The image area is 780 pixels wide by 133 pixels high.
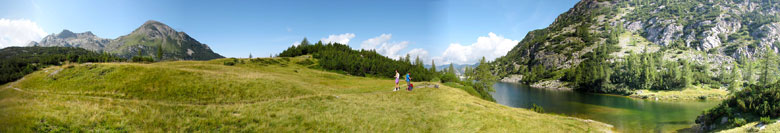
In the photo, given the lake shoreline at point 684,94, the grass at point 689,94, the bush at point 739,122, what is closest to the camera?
the bush at point 739,122

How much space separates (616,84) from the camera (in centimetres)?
10969

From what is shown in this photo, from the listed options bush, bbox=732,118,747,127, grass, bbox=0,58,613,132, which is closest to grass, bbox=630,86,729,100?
bush, bbox=732,118,747,127

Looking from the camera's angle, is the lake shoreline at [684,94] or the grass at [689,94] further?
the grass at [689,94]

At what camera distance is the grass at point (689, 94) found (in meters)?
82.2

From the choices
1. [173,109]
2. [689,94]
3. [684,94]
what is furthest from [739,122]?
[684,94]

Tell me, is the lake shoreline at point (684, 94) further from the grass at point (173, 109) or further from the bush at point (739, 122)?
the grass at point (173, 109)

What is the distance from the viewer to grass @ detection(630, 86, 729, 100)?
8218 cm

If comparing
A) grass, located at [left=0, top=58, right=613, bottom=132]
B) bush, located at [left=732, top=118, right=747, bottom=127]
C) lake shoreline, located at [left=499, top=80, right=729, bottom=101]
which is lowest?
lake shoreline, located at [left=499, top=80, right=729, bottom=101]

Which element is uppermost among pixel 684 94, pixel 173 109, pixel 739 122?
pixel 173 109

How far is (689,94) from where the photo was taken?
8638 centimetres

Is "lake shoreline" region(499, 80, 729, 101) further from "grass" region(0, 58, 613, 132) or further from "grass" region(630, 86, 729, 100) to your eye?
"grass" region(0, 58, 613, 132)

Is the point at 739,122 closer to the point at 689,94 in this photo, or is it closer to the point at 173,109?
the point at 173,109

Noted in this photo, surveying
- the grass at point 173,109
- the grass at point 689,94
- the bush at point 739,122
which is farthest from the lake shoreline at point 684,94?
the grass at point 173,109

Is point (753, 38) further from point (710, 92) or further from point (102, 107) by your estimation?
point (102, 107)
